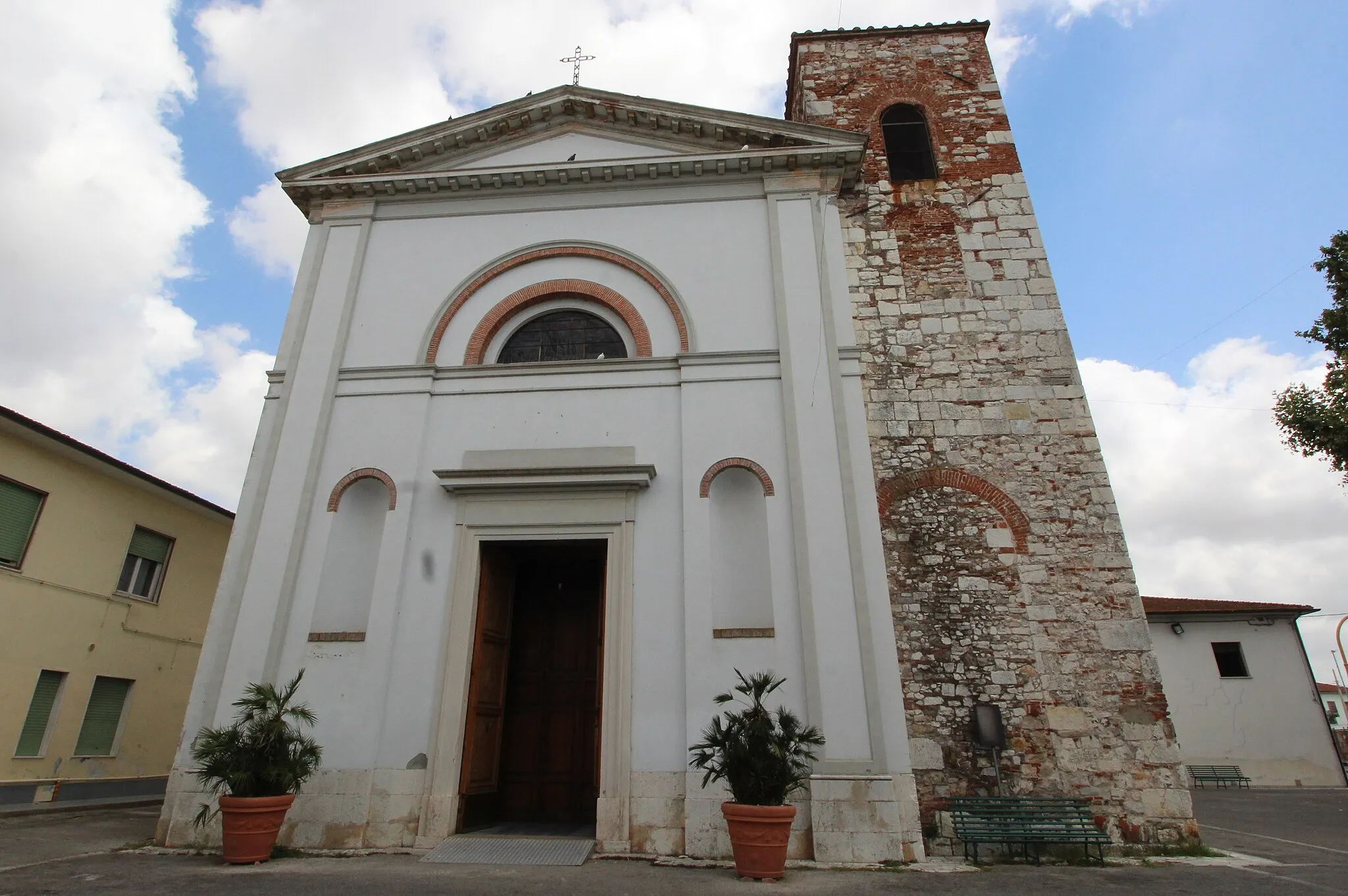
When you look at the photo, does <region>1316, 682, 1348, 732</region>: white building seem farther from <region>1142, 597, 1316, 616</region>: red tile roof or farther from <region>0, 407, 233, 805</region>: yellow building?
<region>0, 407, 233, 805</region>: yellow building

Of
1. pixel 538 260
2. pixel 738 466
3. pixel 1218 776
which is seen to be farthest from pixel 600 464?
pixel 1218 776

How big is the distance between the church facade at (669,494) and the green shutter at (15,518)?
15.0ft

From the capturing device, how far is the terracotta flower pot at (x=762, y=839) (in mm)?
6172

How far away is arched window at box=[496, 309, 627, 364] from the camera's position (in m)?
9.75

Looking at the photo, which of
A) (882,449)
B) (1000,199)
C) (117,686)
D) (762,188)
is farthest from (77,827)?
(1000,199)

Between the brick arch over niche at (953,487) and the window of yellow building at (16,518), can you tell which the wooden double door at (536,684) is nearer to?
the brick arch over niche at (953,487)

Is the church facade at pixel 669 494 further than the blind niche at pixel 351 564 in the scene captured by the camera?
No

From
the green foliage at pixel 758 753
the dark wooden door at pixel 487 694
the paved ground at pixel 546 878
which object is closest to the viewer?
the paved ground at pixel 546 878

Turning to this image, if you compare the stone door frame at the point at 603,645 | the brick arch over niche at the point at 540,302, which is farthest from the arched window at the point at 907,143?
the stone door frame at the point at 603,645

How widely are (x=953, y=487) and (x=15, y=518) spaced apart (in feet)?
43.2

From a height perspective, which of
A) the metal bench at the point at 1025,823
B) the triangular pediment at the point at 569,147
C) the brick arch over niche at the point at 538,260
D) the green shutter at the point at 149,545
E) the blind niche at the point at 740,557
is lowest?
the metal bench at the point at 1025,823

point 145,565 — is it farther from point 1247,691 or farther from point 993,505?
point 1247,691

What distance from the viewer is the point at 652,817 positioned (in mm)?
7207

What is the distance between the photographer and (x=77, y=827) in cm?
877
